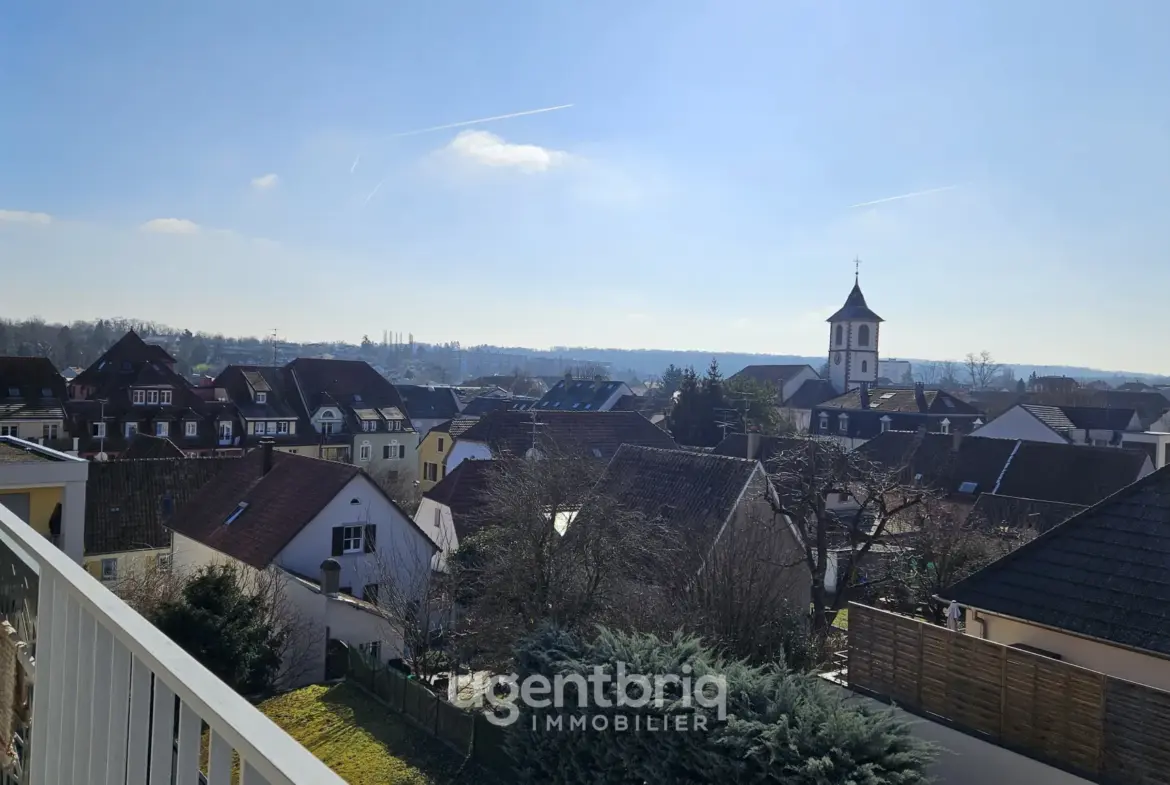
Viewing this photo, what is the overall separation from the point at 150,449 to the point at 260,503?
1646 centimetres

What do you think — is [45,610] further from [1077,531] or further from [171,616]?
[171,616]

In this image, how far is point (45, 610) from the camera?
2416 millimetres

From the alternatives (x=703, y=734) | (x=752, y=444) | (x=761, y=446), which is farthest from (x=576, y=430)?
(x=703, y=734)

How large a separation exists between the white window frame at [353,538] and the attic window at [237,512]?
3.56 meters

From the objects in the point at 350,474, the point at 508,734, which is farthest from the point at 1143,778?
the point at 350,474

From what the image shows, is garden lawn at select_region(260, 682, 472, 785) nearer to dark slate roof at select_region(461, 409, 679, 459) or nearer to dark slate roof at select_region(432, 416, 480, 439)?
dark slate roof at select_region(461, 409, 679, 459)

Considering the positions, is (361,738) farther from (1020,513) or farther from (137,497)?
(1020,513)

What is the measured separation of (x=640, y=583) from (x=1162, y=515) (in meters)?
8.10

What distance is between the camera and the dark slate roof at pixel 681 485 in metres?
20.3

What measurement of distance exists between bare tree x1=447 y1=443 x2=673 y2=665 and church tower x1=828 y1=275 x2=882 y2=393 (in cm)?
6006

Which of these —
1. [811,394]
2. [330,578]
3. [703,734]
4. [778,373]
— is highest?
[778,373]

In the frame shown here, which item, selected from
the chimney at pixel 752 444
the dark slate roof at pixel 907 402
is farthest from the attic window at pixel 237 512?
the dark slate roof at pixel 907 402

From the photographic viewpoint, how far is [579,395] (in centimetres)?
7262

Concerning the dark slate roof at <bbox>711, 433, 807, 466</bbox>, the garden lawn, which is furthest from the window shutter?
the dark slate roof at <bbox>711, 433, 807, 466</bbox>
